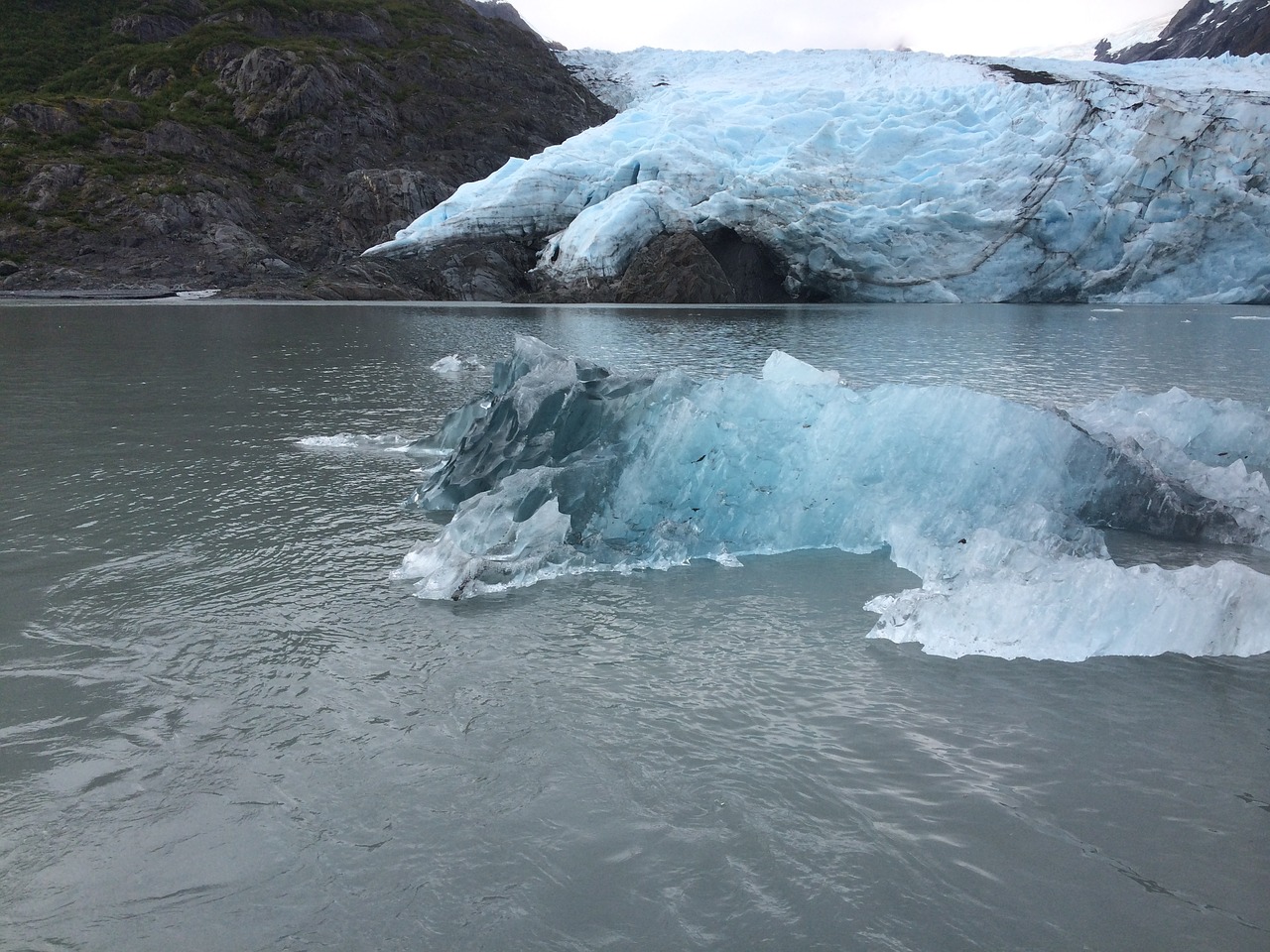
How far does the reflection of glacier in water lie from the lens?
670 cm

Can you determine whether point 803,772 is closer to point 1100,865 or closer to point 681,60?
point 1100,865

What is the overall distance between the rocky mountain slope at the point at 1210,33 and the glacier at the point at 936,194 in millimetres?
35349

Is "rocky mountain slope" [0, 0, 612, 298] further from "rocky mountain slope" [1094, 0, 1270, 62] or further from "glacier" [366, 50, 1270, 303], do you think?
"rocky mountain slope" [1094, 0, 1270, 62]

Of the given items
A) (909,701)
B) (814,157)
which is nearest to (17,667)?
(909,701)

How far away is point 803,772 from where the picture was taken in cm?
426

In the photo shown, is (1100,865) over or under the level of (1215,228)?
under

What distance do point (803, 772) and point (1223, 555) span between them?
17.9ft

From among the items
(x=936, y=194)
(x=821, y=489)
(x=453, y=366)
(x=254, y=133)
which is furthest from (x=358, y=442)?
(x=254, y=133)

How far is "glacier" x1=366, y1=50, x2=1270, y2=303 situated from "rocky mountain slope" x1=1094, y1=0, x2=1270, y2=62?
3535 centimetres

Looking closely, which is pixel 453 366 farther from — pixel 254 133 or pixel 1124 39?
pixel 1124 39

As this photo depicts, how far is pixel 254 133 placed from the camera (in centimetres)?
5869

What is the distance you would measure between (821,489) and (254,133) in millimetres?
62100

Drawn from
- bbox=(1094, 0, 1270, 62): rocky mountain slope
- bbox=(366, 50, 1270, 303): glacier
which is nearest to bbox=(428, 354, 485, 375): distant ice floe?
bbox=(366, 50, 1270, 303): glacier

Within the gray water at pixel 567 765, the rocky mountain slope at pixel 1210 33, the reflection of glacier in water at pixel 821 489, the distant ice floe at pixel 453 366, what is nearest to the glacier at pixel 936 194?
the distant ice floe at pixel 453 366
